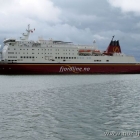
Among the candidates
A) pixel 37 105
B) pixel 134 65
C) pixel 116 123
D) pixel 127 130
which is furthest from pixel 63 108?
pixel 134 65

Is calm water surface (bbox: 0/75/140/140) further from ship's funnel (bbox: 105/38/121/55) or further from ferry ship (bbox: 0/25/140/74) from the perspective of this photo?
ship's funnel (bbox: 105/38/121/55)

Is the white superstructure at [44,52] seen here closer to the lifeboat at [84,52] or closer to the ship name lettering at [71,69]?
the lifeboat at [84,52]

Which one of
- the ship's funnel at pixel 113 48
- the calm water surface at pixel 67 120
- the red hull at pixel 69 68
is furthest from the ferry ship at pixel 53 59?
the calm water surface at pixel 67 120

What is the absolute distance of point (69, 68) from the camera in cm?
3828

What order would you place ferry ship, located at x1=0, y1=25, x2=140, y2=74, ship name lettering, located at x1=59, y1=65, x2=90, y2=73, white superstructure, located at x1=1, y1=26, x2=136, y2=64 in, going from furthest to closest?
ship name lettering, located at x1=59, y1=65, x2=90, y2=73 → white superstructure, located at x1=1, y1=26, x2=136, y2=64 → ferry ship, located at x1=0, y1=25, x2=140, y2=74

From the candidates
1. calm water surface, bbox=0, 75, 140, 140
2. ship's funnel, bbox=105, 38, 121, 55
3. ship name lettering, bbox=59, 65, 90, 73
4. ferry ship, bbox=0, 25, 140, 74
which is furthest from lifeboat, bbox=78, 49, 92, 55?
calm water surface, bbox=0, 75, 140, 140

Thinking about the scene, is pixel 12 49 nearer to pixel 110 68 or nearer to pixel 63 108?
pixel 110 68

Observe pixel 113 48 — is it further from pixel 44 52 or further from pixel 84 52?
pixel 44 52

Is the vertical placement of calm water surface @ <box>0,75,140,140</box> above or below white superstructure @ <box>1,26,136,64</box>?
below

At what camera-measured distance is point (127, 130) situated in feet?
24.5

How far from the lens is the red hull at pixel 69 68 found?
35906 mm

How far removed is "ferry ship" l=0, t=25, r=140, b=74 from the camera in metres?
36.7

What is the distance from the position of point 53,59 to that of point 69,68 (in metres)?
2.56

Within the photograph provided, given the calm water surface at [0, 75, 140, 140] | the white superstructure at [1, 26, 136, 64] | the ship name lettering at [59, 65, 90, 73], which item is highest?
the white superstructure at [1, 26, 136, 64]
